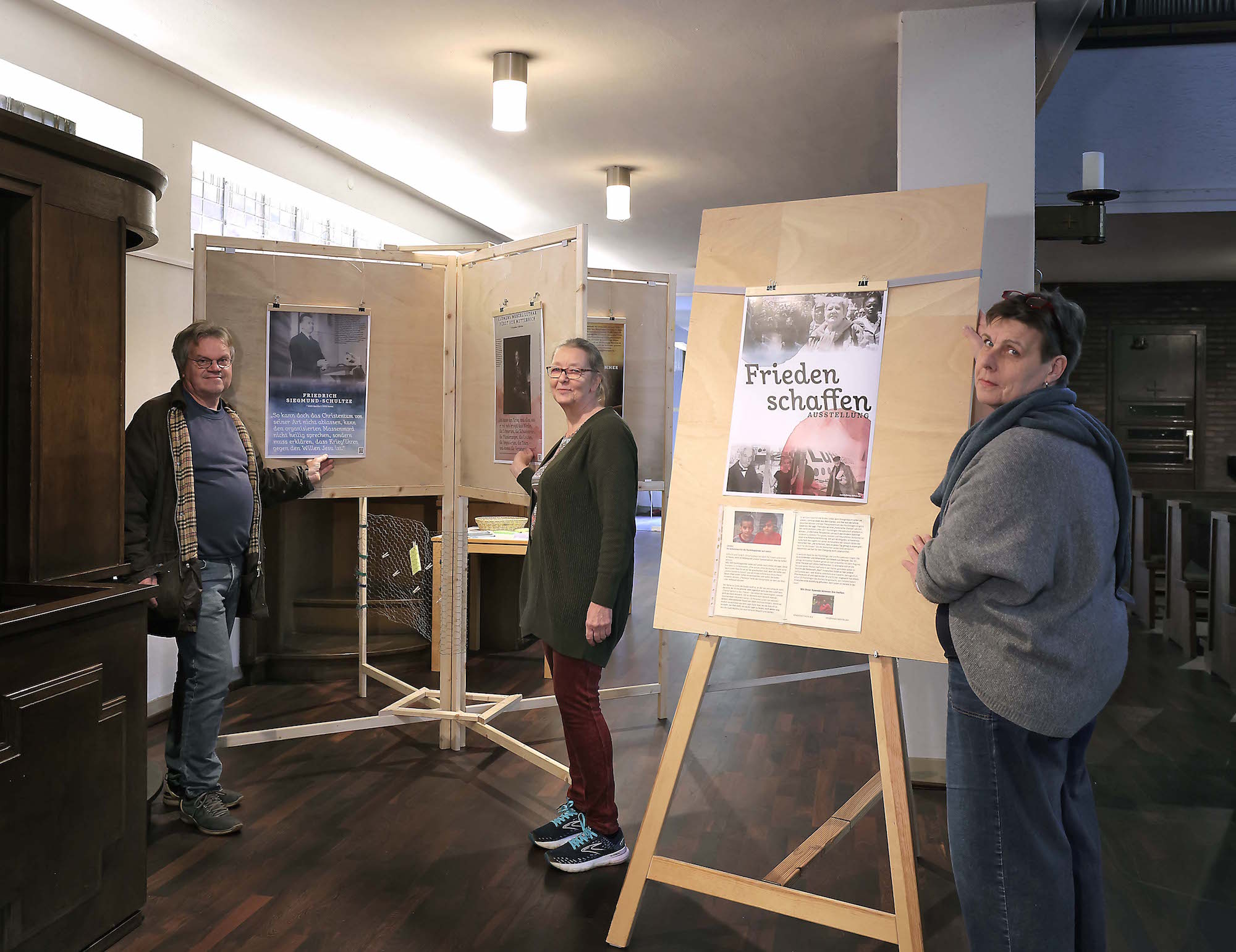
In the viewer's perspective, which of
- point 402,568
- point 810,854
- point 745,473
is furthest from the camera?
point 402,568

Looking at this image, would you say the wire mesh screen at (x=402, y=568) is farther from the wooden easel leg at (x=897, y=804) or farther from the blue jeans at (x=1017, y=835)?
the blue jeans at (x=1017, y=835)

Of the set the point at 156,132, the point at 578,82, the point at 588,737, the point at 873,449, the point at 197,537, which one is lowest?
the point at 588,737

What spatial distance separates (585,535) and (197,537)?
1254mm

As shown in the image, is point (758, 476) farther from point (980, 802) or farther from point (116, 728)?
point (116, 728)

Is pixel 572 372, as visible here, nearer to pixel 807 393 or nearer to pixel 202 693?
pixel 807 393

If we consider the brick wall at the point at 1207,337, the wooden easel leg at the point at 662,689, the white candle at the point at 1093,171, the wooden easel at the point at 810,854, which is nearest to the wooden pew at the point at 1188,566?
the white candle at the point at 1093,171

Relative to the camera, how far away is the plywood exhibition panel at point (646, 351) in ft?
13.8

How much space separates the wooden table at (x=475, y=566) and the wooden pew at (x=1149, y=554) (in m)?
4.40

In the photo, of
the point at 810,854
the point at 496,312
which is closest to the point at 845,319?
the point at 810,854

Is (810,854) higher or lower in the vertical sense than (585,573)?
lower

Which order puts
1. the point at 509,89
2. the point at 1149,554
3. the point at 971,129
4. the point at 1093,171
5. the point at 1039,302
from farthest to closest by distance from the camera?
1. the point at 1149,554
2. the point at 509,89
3. the point at 1093,171
4. the point at 971,129
5. the point at 1039,302

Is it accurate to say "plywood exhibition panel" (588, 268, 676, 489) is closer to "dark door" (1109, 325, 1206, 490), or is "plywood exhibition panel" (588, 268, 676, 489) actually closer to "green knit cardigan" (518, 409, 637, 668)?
"green knit cardigan" (518, 409, 637, 668)

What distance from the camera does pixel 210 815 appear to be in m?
2.89

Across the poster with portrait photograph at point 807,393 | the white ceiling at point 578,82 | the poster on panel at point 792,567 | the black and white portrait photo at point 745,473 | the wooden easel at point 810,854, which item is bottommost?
the wooden easel at point 810,854
